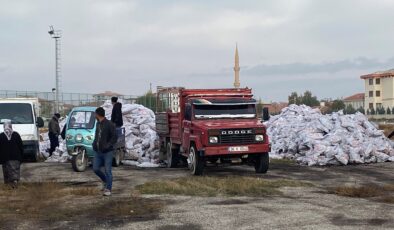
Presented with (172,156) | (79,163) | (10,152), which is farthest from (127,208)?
(172,156)

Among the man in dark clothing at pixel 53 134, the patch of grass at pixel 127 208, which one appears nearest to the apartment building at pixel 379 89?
the man in dark clothing at pixel 53 134

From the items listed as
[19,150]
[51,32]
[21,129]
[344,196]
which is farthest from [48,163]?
[51,32]

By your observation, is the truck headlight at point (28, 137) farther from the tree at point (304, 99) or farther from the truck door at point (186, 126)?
the tree at point (304, 99)

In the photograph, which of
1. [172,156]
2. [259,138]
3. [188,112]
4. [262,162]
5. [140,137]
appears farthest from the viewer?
[140,137]

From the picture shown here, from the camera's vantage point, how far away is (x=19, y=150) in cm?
1276

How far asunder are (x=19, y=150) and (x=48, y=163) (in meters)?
7.69

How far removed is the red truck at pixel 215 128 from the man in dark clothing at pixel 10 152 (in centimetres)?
466

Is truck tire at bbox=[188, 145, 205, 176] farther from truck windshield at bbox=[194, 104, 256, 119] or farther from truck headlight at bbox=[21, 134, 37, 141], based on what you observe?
truck headlight at bbox=[21, 134, 37, 141]

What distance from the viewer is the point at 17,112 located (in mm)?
20422

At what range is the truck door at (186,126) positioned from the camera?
15.7 meters

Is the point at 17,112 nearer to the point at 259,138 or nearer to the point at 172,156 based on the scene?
the point at 172,156

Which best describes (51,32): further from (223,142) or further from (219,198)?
(219,198)

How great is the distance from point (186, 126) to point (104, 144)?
5054mm

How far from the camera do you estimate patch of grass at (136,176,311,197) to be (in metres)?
11.9
